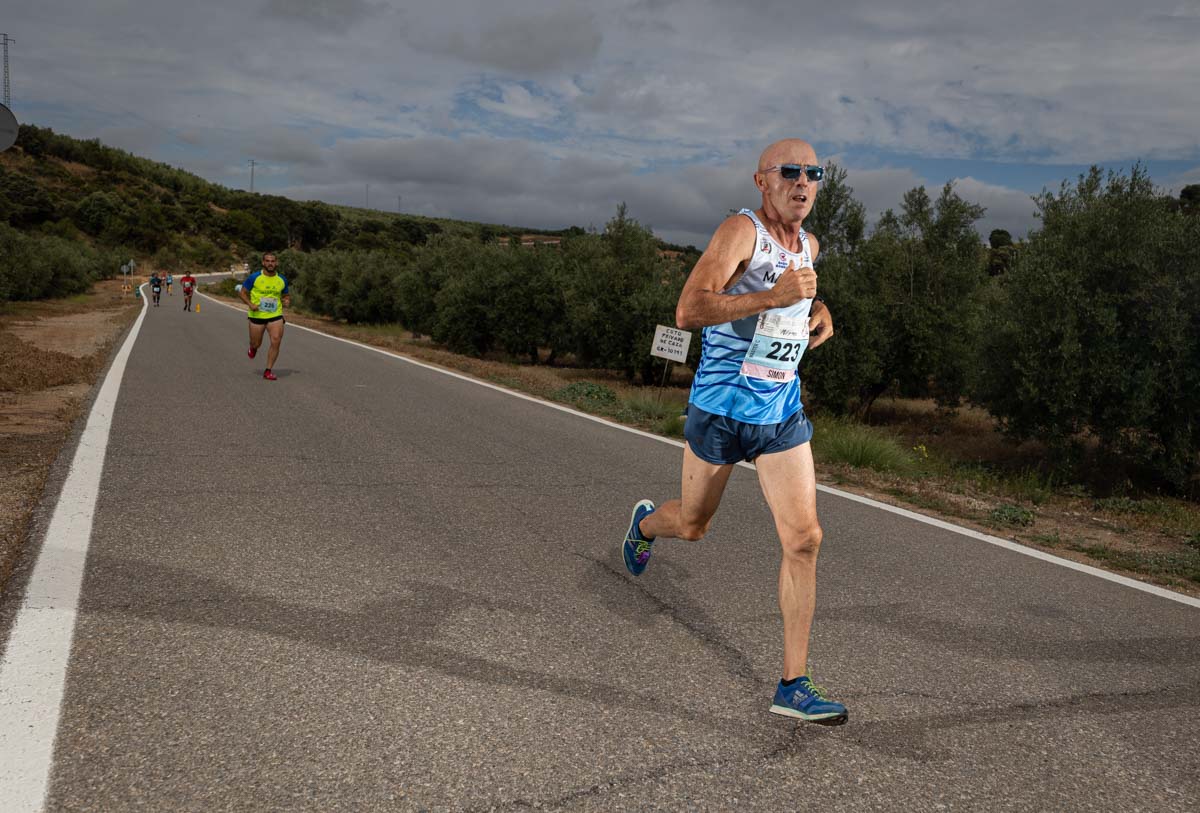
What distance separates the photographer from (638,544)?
4562mm

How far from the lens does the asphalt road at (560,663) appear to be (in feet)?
8.91

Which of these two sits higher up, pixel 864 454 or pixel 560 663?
pixel 864 454

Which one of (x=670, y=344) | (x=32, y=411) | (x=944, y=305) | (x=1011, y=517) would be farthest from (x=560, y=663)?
(x=944, y=305)

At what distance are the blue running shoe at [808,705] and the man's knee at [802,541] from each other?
0.46 m

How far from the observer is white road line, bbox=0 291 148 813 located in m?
2.58

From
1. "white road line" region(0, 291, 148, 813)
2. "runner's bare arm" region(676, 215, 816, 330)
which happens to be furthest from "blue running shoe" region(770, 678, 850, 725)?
"white road line" region(0, 291, 148, 813)

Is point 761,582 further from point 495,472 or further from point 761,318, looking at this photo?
point 495,472

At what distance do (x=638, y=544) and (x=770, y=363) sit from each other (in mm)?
1389

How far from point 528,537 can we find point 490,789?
301 centimetres

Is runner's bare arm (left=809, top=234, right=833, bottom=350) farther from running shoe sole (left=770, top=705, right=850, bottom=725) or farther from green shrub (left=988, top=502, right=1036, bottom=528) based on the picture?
green shrub (left=988, top=502, right=1036, bottom=528)

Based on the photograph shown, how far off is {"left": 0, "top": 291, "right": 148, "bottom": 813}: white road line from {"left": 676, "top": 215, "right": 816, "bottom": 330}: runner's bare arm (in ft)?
8.07

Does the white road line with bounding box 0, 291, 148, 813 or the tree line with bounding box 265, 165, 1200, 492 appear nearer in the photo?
the white road line with bounding box 0, 291, 148, 813

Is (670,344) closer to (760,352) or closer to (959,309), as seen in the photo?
(760,352)

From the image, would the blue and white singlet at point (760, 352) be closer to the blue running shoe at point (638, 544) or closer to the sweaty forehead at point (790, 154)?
the sweaty forehead at point (790, 154)
